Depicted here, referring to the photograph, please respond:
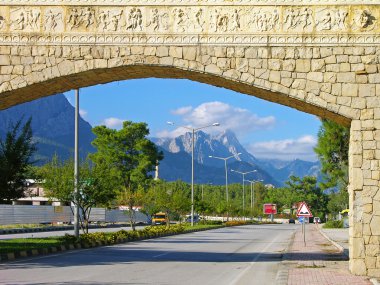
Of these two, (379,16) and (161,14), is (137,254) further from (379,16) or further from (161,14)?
(379,16)

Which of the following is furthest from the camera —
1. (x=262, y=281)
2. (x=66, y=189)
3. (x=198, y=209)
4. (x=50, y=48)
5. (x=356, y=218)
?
(x=198, y=209)

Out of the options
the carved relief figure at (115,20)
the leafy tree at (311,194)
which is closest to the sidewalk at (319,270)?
the carved relief figure at (115,20)

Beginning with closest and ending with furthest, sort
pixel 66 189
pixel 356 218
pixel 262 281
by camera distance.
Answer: pixel 262 281 < pixel 356 218 < pixel 66 189

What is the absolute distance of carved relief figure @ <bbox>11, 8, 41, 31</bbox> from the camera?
1719 cm

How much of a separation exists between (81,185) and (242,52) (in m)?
13.7

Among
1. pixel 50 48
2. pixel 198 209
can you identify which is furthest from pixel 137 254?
pixel 198 209

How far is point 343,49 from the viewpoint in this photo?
16391 millimetres

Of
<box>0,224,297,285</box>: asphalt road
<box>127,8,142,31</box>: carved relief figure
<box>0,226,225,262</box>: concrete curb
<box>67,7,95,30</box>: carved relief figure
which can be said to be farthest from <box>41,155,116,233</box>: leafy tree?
<box>127,8,142,31</box>: carved relief figure

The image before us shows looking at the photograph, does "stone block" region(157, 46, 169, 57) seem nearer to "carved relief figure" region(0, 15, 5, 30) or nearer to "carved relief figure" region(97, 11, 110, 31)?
"carved relief figure" region(97, 11, 110, 31)

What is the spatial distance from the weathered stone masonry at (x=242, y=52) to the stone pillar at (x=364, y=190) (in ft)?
0.08

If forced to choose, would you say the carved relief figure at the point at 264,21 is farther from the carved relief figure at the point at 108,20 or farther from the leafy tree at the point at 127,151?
the leafy tree at the point at 127,151

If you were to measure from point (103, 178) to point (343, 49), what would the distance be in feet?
50.5

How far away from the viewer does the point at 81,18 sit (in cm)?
1706

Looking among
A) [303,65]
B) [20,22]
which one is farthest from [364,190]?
[20,22]
